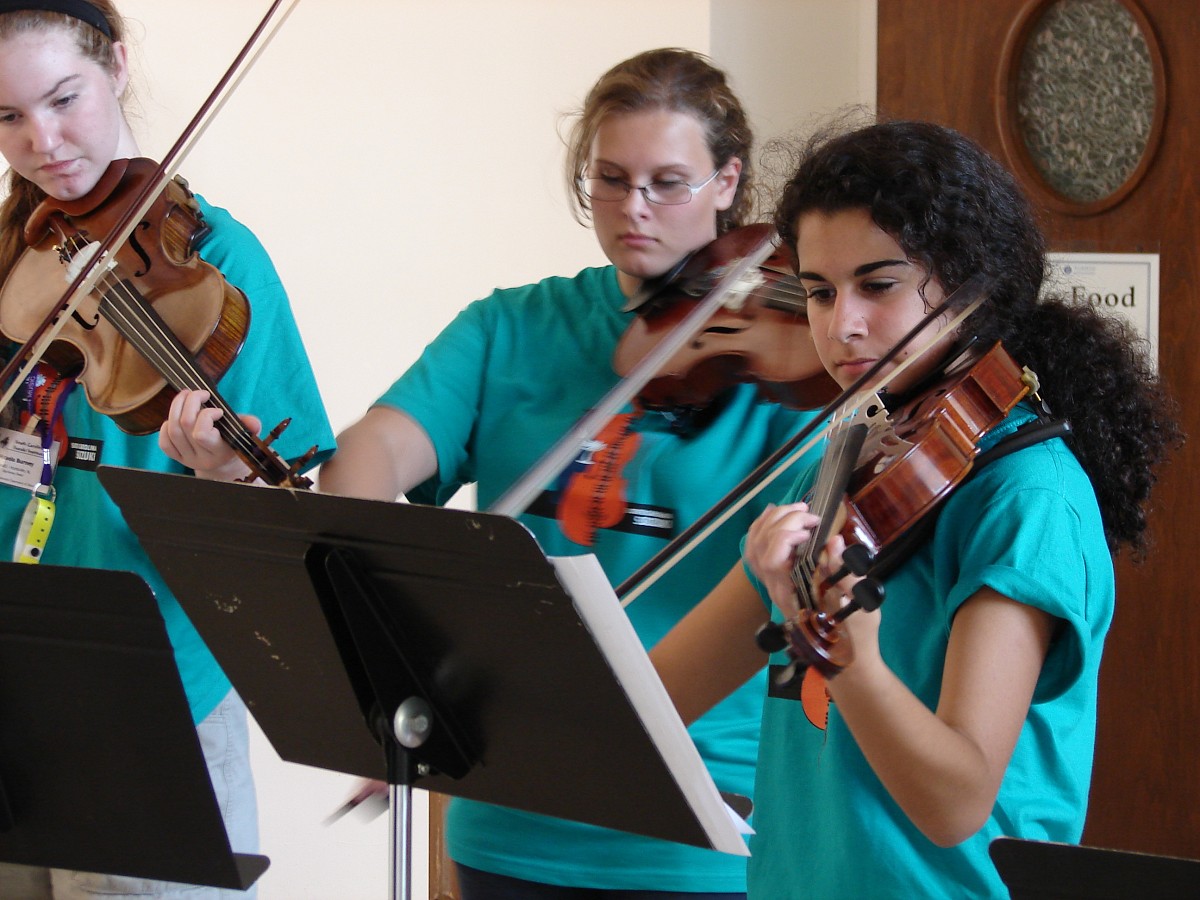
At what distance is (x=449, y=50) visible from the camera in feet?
8.61

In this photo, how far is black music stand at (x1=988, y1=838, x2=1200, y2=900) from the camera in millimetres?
698

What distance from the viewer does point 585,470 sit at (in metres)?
1.38

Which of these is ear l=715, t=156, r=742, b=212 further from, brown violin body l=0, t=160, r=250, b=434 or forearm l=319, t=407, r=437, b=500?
brown violin body l=0, t=160, r=250, b=434

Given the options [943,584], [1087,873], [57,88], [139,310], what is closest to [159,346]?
[139,310]

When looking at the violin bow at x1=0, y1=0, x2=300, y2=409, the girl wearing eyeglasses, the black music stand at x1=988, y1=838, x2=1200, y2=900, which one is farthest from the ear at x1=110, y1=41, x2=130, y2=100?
the black music stand at x1=988, y1=838, x2=1200, y2=900

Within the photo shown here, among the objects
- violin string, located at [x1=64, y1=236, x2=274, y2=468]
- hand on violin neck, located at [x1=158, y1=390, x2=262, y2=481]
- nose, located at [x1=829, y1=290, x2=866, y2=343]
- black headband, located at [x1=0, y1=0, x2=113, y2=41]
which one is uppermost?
black headband, located at [x1=0, y1=0, x2=113, y2=41]

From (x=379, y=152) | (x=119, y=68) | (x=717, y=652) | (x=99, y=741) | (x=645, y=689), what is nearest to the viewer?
(x=645, y=689)

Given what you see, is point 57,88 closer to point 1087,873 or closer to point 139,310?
point 139,310

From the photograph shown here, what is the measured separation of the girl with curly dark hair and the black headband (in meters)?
0.81

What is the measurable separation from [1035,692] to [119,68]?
1.18 m

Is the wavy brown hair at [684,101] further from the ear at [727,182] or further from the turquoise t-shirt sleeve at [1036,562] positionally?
the turquoise t-shirt sleeve at [1036,562]

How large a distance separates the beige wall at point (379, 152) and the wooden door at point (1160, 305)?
0.49 metres

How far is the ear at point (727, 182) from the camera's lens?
1.45 metres

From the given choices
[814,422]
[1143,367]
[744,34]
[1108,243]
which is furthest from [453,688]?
[744,34]
